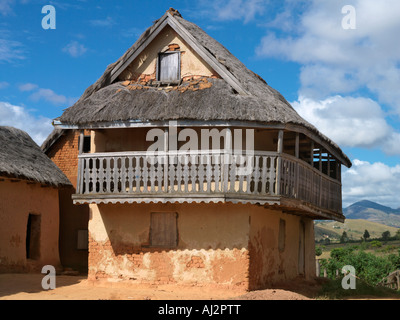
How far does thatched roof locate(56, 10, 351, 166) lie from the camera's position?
49.5 feet

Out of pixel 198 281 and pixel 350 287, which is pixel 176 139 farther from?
pixel 350 287

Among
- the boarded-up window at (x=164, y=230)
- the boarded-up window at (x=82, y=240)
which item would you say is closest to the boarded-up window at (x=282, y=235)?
the boarded-up window at (x=164, y=230)

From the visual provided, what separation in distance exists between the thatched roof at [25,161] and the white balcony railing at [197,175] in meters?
2.57

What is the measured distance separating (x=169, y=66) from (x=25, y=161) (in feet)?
19.2

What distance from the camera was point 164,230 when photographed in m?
16.1

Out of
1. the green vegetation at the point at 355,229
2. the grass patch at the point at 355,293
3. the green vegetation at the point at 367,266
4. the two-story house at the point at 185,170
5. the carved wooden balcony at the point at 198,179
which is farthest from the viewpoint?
the green vegetation at the point at 355,229

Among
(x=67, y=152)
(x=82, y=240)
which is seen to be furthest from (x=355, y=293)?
(x=67, y=152)

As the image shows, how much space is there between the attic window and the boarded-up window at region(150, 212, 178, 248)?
168 inches

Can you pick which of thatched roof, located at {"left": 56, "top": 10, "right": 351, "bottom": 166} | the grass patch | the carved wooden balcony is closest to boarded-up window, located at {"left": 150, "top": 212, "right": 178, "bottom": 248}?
the carved wooden balcony

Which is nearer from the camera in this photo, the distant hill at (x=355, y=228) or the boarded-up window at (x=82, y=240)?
the boarded-up window at (x=82, y=240)

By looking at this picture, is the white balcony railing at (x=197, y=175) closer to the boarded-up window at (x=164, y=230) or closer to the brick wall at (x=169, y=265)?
the boarded-up window at (x=164, y=230)

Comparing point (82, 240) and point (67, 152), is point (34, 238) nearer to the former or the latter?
point (82, 240)

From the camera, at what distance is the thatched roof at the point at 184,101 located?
1510cm

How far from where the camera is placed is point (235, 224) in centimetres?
1543
